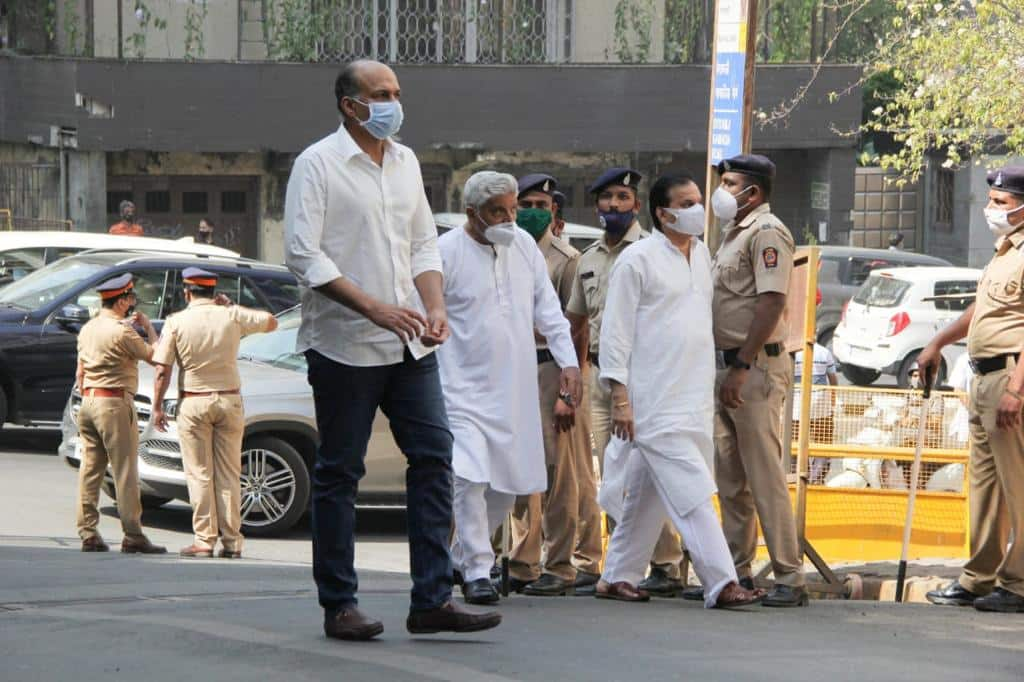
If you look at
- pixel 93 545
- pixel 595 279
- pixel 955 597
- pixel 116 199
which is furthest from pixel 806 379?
pixel 116 199

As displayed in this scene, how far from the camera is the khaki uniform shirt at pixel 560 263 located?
930cm

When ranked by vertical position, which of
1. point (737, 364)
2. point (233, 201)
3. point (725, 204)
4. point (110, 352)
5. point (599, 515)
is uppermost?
point (725, 204)

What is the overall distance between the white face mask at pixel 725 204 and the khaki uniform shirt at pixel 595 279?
67cm

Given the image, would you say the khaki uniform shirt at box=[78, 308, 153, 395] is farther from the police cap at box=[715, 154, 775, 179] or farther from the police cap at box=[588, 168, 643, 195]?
the police cap at box=[715, 154, 775, 179]

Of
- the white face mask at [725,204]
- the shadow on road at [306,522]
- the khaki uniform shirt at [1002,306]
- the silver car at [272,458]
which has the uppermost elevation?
the white face mask at [725,204]

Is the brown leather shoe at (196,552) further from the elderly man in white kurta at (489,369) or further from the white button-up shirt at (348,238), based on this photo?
the white button-up shirt at (348,238)

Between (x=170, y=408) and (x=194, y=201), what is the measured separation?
17.1 meters

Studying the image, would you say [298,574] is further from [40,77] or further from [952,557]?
[40,77]

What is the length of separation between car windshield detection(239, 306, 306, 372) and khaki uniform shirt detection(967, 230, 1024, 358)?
606 centimetres

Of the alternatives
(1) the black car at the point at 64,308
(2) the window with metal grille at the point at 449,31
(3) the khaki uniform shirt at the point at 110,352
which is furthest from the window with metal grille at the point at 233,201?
(3) the khaki uniform shirt at the point at 110,352

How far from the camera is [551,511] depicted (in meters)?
8.66

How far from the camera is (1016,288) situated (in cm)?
818

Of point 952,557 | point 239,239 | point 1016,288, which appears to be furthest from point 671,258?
point 239,239

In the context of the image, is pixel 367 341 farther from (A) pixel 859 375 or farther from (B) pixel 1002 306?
(A) pixel 859 375
